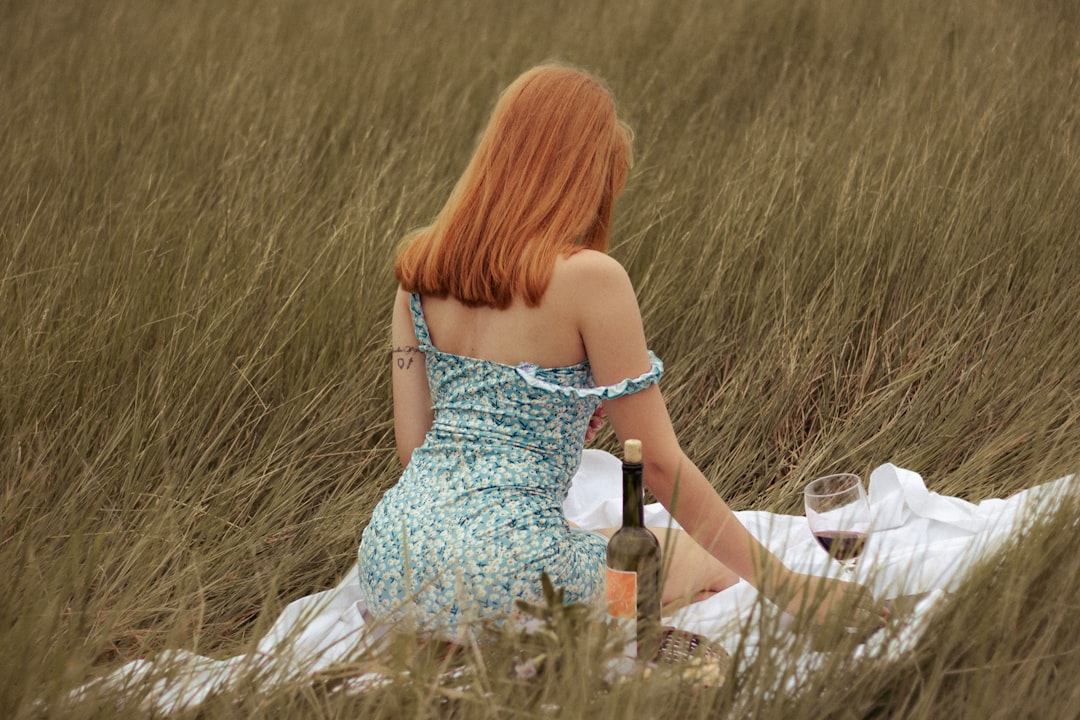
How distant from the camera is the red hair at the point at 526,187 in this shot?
2.20 m

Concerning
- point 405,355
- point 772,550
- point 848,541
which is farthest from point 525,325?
point 772,550

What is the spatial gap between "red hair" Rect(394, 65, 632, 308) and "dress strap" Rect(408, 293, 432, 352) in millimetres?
89

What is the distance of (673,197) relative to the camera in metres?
3.87

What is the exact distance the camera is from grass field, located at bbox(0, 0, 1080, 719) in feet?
5.87

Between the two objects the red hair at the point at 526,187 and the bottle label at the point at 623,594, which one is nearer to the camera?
the bottle label at the point at 623,594

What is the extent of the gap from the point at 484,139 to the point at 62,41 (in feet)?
12.4

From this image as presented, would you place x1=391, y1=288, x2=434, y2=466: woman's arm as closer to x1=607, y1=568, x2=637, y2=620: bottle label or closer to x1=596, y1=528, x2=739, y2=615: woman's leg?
x1=596, y1=528, x2=739, y2=615: woman's leg

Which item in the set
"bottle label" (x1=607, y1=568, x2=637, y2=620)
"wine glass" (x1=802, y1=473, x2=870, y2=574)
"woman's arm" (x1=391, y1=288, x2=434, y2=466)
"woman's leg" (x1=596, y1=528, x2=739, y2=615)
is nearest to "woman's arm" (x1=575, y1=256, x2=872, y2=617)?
"wine glass" (x1=802, y1=473, x2=870, y2=574)

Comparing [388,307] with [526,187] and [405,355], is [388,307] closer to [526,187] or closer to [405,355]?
[405,355]

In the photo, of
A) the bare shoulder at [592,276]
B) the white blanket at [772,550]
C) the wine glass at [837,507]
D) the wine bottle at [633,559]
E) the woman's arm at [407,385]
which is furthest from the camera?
the woman's arm at [407,385]

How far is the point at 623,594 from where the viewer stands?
196 cm

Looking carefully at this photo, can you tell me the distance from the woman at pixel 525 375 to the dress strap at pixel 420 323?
21 mm

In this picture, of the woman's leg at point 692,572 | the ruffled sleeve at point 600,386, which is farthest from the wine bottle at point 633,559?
the woman's leg at point 692,572

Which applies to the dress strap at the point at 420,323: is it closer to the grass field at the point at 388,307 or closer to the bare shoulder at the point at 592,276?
the bare shoulder at the point at 592,276
